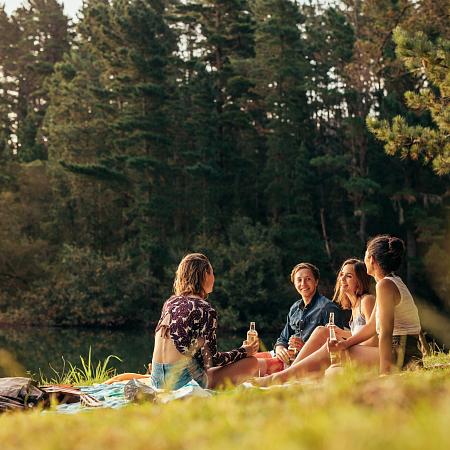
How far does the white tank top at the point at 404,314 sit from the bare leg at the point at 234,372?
3.20 feet

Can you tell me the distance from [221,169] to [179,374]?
74.5ft

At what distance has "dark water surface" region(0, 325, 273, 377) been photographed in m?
17.9

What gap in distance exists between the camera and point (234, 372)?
18.1 ft

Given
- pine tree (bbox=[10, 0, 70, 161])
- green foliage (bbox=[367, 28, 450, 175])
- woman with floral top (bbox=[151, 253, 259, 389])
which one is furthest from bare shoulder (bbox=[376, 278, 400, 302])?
pine tree (bbox=[10, 0, 70, 161])

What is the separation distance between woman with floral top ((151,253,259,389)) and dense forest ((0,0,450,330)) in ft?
61.3

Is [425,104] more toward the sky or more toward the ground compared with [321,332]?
more toward the sky

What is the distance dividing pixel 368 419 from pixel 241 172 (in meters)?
26.5

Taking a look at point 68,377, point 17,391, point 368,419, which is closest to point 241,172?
point 68,377

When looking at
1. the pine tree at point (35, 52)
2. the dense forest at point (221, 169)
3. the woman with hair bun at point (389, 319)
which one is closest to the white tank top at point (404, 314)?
the woman with hair bun at point (389, 319)

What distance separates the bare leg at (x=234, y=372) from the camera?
5.37m

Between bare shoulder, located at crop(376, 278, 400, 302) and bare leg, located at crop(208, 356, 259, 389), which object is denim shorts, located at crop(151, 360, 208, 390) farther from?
bare shoulder, located at crop(376, 278, 400, 302)

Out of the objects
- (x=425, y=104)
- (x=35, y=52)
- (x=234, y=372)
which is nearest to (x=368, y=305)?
(x=234, y=372)

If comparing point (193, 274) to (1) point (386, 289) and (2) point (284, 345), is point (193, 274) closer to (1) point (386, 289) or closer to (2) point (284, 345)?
(1) point (386, 289)

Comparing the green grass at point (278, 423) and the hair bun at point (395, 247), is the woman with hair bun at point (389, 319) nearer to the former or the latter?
the hair bun at point (395, 247)
